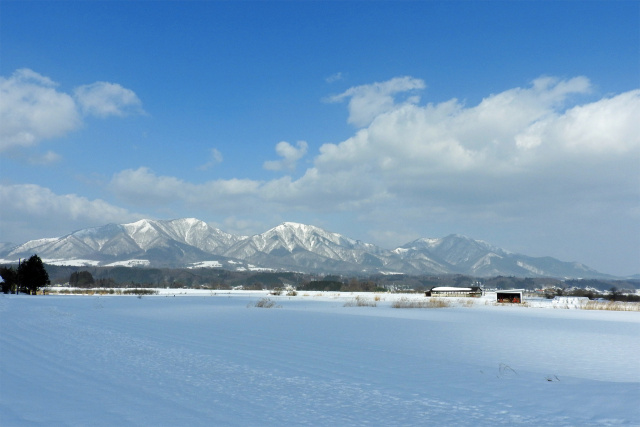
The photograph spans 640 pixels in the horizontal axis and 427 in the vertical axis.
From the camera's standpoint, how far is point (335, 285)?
15588cm

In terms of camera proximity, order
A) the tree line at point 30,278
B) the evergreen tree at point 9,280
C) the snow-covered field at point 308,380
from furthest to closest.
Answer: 1. the evergreen tree at point 9,280
2. the tree line at point 30,278
3. the snow-covered field at point 308,380

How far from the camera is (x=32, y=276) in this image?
204 ft

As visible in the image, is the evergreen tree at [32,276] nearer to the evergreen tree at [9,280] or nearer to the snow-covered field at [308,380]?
the evergreen tree at [9,280]

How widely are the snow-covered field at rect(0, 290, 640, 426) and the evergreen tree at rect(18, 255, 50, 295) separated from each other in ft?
180

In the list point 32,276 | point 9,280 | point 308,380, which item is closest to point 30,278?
point 32,276

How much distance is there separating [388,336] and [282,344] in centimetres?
429

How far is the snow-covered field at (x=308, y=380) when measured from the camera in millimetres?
6285

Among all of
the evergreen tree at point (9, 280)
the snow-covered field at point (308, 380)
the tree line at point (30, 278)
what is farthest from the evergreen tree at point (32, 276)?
the snow-covered field at point (308, 380)

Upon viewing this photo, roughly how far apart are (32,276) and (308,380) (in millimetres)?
65712

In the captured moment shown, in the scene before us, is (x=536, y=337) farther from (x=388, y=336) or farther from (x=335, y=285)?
(x=335, y=285)

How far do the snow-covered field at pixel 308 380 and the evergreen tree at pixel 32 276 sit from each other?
2158 inches

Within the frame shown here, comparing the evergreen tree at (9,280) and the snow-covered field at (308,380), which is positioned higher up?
the snow-covered field at (308,380)

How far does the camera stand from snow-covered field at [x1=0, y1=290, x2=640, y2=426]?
629 centimetres

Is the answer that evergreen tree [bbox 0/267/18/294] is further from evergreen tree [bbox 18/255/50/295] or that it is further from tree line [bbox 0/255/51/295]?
evergreen tree [bbox 18/255/50/295]
